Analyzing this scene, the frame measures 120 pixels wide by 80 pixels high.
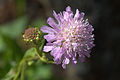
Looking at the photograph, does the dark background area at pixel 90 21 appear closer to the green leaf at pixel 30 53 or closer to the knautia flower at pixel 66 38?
the green leaf at pixel 30 53

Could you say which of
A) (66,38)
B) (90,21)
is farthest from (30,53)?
(90,21)

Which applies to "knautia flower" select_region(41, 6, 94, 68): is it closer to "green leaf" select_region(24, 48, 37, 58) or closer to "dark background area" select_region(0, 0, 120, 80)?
"green leaf" select_region(24, 48, 37, 58)

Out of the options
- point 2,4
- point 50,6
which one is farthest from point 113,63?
point 2,4

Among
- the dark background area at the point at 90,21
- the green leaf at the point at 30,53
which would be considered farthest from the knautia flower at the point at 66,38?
the dark background area at the point at 90,21

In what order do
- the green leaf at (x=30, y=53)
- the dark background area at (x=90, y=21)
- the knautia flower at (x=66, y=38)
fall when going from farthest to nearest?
1. the dark background area at (x=90, y=21)
2. the green leaf at (x=30, y=53)
3. the knautia flower at (x=66, y=38)

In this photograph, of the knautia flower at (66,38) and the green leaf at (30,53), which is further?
the green leaf at (30,53)

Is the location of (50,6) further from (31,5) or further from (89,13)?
(89,13)

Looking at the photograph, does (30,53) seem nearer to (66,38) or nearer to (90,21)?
(66,38)

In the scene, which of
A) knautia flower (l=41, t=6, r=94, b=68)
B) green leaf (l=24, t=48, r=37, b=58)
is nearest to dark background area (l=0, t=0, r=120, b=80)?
green leaf (l=24, t=48, r=37, b=58)
